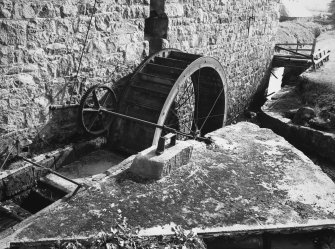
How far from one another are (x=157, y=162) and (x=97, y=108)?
6.28 feet

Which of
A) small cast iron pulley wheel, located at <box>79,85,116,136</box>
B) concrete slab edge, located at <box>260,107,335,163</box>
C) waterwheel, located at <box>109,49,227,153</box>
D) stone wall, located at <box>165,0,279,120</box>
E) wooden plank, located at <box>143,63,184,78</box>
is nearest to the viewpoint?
small cast iron pulley wheel, located at <box>79,85,116,136</box>

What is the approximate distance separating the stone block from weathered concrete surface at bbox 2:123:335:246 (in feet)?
0.24

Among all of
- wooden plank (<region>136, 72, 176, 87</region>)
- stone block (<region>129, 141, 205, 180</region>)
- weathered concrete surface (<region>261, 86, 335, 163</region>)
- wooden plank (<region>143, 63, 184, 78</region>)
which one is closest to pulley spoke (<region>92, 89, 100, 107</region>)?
wooden plank (<region>136, 72, 176, 87</region>)

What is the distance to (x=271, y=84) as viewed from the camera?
14.8m

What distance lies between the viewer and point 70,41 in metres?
4.64

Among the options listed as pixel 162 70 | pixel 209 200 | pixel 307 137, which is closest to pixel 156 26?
pixel 162 70

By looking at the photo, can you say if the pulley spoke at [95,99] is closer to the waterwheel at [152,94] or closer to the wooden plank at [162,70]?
the waterwheel at [152,94]

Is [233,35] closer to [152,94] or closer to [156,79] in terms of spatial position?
[156,79]

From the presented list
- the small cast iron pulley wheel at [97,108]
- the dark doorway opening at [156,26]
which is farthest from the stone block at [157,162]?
the dark doorway opening at [156,26]

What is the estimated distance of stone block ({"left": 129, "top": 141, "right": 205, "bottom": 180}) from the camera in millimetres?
3602

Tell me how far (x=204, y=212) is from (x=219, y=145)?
1.43 meters

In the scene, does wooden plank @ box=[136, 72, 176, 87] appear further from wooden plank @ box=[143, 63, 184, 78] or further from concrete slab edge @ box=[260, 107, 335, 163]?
concrete slab edge @ box=[260, 107, 335, 163]

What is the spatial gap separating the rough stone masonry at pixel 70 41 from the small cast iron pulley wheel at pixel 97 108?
0.18 m

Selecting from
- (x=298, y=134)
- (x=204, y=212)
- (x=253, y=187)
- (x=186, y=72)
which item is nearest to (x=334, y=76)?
(x=298, y=134)
